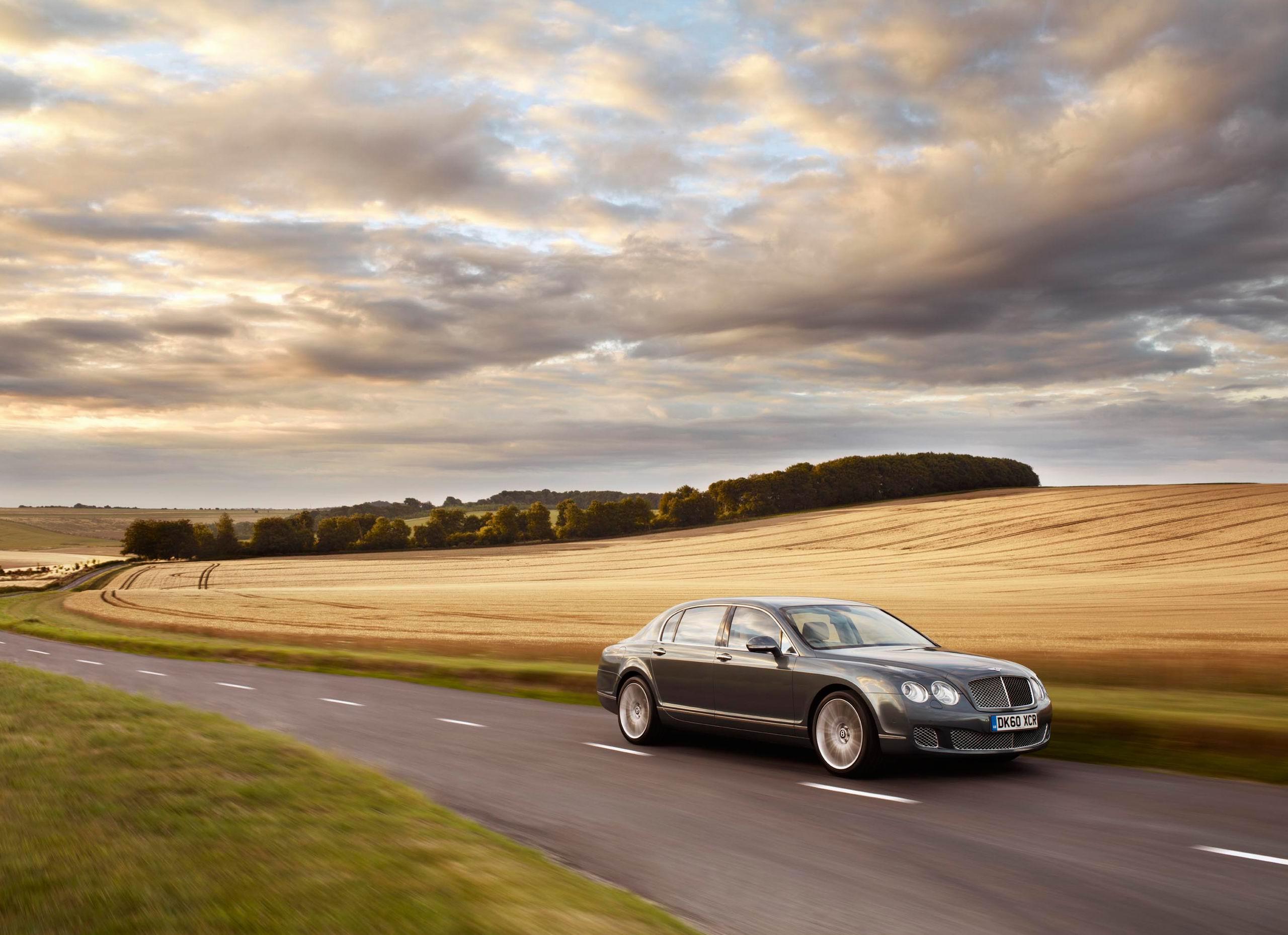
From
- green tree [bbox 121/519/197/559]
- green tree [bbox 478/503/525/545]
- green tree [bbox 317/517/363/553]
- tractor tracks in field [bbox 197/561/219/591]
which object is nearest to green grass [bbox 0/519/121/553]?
green tree [bbox 121/519/197/559]

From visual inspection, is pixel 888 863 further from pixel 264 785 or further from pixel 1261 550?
pixel 1261 550

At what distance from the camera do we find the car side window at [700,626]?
1097cm

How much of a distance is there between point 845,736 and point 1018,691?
1.51 m

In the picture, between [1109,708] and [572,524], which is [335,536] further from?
[1109,708]

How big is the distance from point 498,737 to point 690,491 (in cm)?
9044

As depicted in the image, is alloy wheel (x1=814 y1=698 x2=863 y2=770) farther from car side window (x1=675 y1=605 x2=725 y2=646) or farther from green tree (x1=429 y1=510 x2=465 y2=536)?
green tree (x1=429 y1=510 x2=465 y2=536)

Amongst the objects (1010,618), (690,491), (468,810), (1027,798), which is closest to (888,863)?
(1027,798)

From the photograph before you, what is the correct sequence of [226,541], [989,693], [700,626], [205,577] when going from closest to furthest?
[989,693]
[700,626]
[205,577]
[226,541]

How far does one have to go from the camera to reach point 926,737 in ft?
28.5

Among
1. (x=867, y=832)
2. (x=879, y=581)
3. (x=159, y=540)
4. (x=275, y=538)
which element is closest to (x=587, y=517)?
(x=275, y=538)

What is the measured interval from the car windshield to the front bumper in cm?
138

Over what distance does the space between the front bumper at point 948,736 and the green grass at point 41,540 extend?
13269 centimetres

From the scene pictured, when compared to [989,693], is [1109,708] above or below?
below

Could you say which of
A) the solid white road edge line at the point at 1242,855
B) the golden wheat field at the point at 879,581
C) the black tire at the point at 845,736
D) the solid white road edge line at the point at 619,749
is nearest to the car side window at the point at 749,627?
the black tire at the point at 845,736
